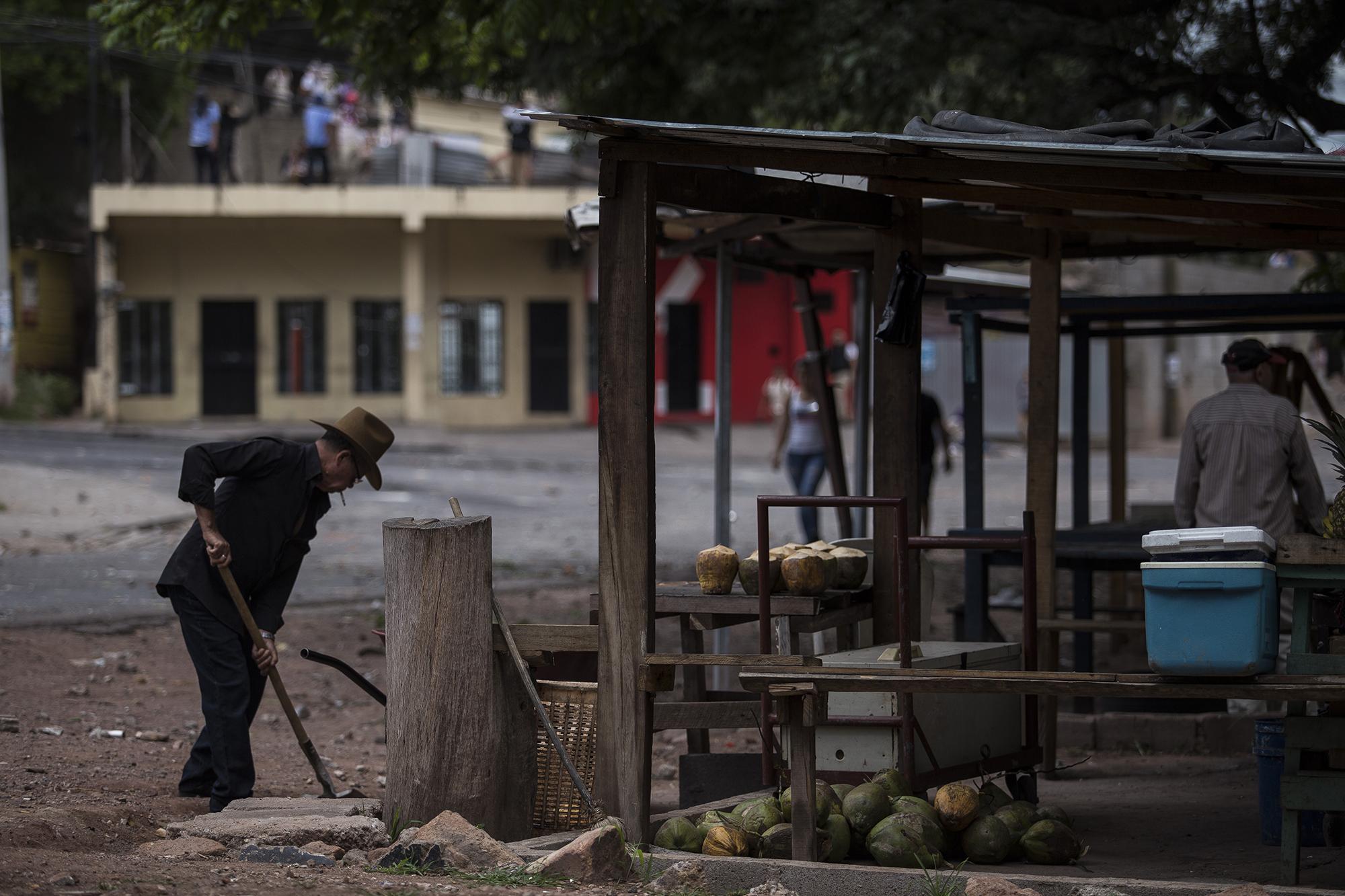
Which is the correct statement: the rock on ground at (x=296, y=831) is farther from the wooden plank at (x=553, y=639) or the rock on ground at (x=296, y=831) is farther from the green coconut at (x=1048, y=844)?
the green coconut at (x=1048, y=844)

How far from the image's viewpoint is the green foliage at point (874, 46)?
32.8ft

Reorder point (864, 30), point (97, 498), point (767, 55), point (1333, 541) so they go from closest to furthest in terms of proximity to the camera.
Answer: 1. point (1333, 541)
2. point (864, 30)
3. point (767, 55)
4. point (97, 498)

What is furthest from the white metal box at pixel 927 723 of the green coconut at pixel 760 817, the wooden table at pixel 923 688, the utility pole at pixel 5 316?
the utility pole at pixel 5 316

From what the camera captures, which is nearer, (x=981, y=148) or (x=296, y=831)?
(x=981, y=148)

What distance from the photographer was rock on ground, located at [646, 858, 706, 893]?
16.4ft

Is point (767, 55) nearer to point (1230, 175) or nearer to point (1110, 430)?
point (1110, 430)

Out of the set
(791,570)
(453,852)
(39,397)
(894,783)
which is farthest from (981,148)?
(39,397)

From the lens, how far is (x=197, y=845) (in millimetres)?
5227

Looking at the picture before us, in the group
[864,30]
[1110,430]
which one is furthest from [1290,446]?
[864,30]

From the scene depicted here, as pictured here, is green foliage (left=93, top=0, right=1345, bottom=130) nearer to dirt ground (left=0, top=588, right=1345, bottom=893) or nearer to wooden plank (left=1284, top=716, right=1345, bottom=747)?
dirt ground (left=0, top=588, right=1345, bottom=893)

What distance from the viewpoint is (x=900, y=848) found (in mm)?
5137

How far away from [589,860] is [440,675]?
0.90 m

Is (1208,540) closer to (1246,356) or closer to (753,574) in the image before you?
(753,574)

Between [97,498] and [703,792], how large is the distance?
12465 millimetres
